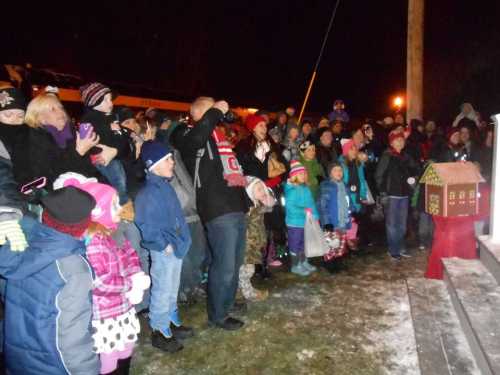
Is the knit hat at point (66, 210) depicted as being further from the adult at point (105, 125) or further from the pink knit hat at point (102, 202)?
the adult at point (105, 125)

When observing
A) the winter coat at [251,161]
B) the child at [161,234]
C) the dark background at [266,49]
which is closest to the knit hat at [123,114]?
the child at [161,234]

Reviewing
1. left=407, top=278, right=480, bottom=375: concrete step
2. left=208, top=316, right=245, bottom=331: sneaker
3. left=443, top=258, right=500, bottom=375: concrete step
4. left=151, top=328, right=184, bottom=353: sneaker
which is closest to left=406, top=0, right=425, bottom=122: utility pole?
left=443, top=258, right=500, bottom=375: concrete step

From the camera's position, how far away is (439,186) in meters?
4.48

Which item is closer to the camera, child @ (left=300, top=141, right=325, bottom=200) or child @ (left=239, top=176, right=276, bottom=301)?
child @ (left=239, top=176, right=276, bottom=301)

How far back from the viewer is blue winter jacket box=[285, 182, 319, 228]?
5082 mm

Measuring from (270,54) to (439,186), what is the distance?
21.1 metres

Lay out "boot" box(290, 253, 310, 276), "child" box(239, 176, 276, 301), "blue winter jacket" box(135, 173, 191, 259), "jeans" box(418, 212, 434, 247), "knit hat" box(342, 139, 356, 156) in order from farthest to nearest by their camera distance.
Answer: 1. "jeans" box(418, 212, 434, 247)
2. "knit hat" box(342, 139, 356, 156)
3. "boot" box(290, 253, 310, 276)
4. "child" box(239, 176, 276, 301)
5. "blue winter jacket" box(135, 173, 191, 259)

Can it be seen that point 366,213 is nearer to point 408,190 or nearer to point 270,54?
point 408,190

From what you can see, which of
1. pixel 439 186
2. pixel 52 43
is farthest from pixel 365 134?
pixel 52 43

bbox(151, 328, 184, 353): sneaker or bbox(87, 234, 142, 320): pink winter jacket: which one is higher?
bbox(87, 234, 142, 320): pink winter jacket

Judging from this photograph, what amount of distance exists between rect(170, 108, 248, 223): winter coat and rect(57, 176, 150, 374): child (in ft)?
3.62

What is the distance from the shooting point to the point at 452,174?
4504 millimetres

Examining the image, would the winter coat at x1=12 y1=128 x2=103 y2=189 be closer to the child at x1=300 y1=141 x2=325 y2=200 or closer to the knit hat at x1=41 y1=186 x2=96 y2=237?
the knit hat at x1=41 y1=186 x2=96 y2=237

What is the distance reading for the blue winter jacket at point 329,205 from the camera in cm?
538
